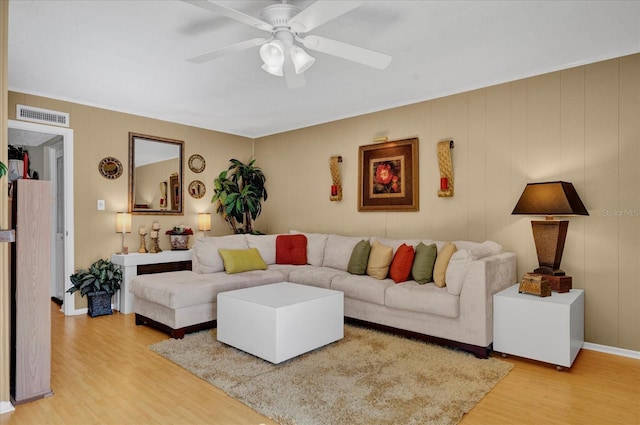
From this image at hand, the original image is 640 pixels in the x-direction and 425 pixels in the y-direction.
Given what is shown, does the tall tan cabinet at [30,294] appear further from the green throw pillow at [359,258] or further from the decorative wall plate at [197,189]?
the decorative wall plate at [197,189]

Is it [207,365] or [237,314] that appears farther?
[237,314]

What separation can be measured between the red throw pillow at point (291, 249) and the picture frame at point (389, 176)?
93 centimetres

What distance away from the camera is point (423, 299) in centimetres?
346

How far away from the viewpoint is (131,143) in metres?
5.19

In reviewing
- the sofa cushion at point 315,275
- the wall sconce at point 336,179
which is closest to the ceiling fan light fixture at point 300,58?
the sofa cushion at point 315,275

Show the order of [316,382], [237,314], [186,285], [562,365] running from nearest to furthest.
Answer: [316,382]
[562,365]
[237,314]
[186,285]

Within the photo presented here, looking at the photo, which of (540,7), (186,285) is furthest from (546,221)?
(186,285)

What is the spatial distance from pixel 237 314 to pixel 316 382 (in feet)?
3.10

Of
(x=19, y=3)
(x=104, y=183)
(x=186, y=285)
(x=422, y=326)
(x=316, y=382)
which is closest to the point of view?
(x=19, y=3)

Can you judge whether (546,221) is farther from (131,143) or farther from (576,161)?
(131,143)

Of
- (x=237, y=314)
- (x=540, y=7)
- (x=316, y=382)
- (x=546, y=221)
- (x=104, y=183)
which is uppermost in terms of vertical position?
(x=540, y=7)

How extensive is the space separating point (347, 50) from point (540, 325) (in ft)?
8.33

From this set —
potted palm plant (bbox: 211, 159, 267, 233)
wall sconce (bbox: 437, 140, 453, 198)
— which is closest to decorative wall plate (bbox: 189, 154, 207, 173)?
potted palm plant (bbox: 211, 159, 267, 233)

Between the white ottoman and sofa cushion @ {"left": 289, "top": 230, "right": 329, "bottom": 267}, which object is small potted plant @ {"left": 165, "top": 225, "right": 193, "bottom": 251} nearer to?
sofa cushion @ {"left": 289, "top": 230, "right": 329, "bottom": 267}
